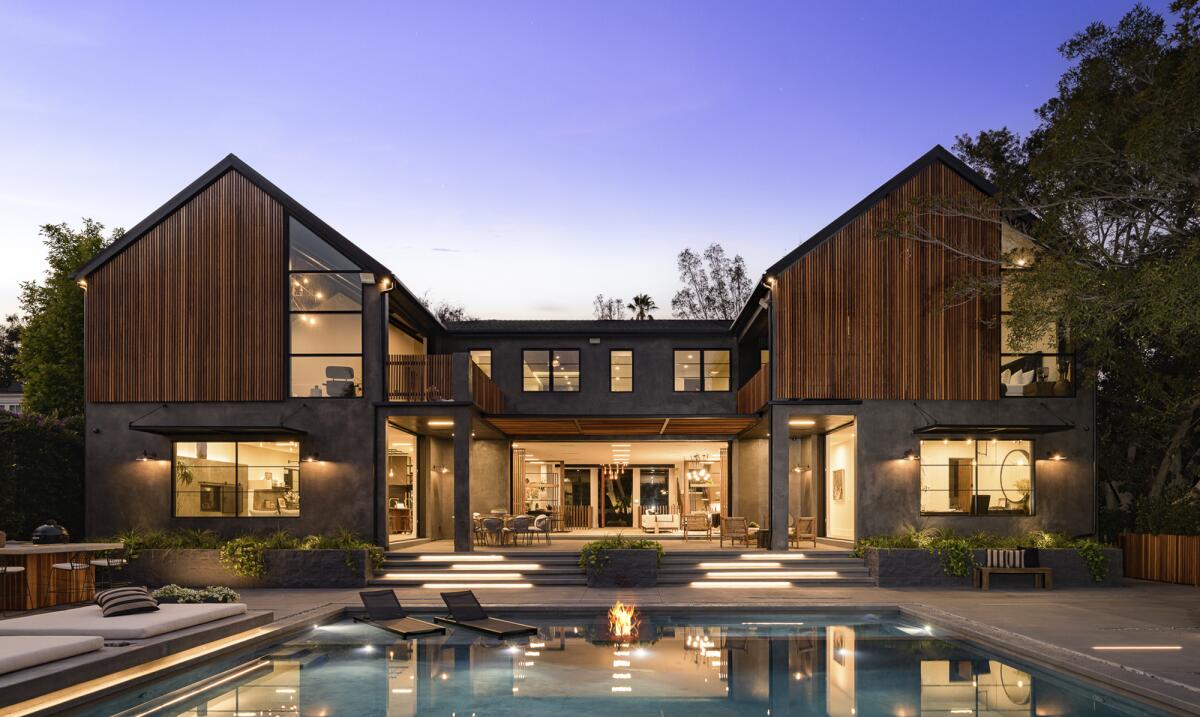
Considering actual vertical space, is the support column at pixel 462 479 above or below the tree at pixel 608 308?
below

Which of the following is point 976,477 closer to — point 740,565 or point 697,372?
point 740,565

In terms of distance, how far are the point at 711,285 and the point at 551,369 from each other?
22432mm

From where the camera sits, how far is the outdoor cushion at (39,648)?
7938mm

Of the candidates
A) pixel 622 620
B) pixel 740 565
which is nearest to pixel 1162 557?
pixel 740 565

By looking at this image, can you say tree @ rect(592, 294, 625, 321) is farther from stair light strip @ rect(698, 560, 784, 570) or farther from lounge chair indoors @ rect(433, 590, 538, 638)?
lounge chair indoors @ rect(433, 590, 538, 638)

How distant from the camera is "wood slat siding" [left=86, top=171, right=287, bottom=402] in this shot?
18.8m

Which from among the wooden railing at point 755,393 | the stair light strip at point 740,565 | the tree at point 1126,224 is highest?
the tree at point 1126,224

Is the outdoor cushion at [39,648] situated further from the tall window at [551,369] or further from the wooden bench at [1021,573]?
the tall window at [551,369]

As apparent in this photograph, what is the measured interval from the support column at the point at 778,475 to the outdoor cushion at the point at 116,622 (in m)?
10.8

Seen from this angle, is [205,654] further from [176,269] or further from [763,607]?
[176,269]

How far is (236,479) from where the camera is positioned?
18859 mm

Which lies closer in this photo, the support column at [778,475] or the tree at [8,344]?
the support column at [778,475]

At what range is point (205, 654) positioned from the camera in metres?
9.88

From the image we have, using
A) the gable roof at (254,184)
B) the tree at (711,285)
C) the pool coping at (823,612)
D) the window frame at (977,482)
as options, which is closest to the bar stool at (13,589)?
the pool coping at (823,612)
